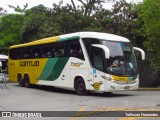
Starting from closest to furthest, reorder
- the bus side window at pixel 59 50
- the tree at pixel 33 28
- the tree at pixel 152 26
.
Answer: the bus side window at pixel 59 50
the tree at pixel 152 26
the tree at pixel 33 28

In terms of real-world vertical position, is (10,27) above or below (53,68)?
above

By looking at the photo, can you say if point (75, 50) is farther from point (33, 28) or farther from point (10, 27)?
point (10, 27)

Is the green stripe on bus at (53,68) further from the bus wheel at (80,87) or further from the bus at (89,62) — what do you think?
the bus wheel at (80,87)

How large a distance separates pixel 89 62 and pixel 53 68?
13.0 feet

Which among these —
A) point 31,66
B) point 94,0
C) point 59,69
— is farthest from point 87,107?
point 94,0

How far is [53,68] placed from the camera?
21.9 metres

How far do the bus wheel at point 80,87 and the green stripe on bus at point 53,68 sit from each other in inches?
62.2

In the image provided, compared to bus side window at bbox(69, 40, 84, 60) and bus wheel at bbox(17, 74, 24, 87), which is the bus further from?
bus wheel at bbox(17, 74, 24, 87)

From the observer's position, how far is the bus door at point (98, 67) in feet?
59.0

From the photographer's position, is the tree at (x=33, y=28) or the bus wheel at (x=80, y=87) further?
the tree at (x=33, y=28)

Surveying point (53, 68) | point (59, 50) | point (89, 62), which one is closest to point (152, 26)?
point (59, 50)

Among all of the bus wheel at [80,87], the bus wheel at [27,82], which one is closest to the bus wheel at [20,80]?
the bus wheel at [27,82]

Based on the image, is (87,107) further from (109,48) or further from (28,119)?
(109,48)

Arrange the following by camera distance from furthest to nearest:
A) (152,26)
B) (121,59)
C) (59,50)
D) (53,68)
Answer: (152,26)
(53,68)
(59,50)
(121,59)
